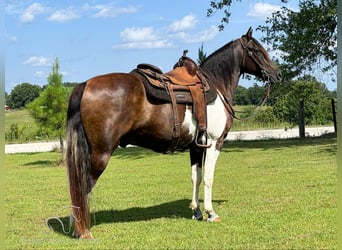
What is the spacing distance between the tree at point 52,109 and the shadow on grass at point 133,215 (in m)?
9.41

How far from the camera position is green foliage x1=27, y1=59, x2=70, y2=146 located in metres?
15.8

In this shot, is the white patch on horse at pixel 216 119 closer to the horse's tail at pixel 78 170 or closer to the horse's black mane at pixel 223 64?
the horse's black mane at pixel 223 64

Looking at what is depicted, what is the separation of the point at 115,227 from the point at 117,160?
10.4m

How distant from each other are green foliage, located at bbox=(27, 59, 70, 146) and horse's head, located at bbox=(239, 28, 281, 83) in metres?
10.5

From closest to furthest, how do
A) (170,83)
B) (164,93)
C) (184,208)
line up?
(164,93), (170,83), (184,208)

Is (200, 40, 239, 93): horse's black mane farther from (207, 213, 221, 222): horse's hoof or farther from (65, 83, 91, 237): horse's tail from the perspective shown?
(65, 83, 91, 237): horse's tail

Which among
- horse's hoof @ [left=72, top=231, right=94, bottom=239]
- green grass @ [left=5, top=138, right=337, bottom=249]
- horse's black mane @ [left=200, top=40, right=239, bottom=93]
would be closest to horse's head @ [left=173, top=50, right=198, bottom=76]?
horse's black mane @ [left=200, top=40, right=239, bottom=93]

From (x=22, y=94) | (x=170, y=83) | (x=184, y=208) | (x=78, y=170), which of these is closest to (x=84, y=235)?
(x=78, y=170)

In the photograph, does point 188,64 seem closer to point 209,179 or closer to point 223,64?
point 223,64

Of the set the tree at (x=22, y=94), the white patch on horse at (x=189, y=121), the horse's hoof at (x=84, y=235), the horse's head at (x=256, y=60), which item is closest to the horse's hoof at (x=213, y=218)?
the white patch on horse at (x=189, y=121)

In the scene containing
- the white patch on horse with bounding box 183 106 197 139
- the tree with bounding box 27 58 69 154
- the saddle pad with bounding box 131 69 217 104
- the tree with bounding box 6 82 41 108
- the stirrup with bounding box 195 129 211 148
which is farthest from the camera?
the tree with bounding box 6 82 41 108

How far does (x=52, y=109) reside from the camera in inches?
624

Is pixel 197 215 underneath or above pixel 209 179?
underneath

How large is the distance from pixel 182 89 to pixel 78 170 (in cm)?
170
